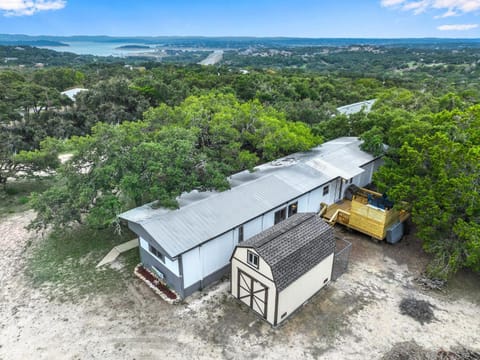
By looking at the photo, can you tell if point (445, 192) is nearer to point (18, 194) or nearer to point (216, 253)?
point (216, 253)

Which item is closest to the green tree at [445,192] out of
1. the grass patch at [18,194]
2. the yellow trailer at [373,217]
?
the yellow trailer at [373,217]

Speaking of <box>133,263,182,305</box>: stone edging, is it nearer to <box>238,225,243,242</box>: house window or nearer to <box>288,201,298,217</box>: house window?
<box>238,225,243,242</box>: house window

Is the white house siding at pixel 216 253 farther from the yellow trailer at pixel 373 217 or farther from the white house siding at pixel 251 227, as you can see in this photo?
the yellow trailer at pixel 373 217

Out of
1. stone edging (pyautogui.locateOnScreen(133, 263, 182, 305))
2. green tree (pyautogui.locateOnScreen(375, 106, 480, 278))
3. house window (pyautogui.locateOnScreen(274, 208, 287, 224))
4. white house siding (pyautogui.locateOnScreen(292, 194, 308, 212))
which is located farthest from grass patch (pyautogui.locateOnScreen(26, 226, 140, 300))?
green tree (pyautogui.locateOnScreen(375, 106, 480, 278))

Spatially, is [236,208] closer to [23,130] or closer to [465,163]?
[465,163]

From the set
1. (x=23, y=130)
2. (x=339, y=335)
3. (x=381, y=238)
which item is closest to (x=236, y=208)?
(x=339, y=335)
